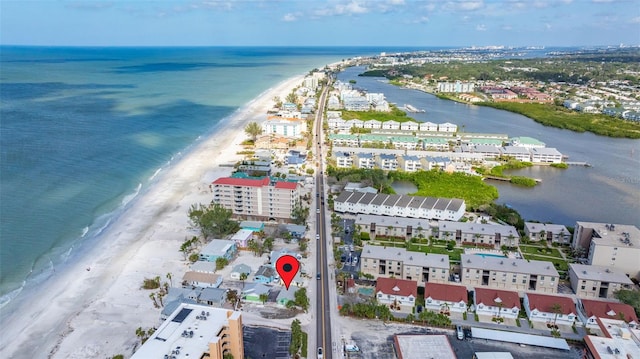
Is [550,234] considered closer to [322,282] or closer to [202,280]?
[322,282]

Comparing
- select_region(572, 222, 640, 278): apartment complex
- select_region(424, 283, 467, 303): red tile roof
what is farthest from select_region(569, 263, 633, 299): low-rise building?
select_region(424, 283, 467, 303): red tile roof

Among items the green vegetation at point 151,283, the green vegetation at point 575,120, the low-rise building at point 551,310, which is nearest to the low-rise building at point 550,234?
the low-rise building at point 551,310

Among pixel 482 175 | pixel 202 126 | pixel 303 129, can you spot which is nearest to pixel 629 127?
pixel 482 175

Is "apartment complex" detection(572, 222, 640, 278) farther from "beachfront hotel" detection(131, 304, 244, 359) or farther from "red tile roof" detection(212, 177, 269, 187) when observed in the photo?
"beachfront hotel" detection(131, 304, 244, 359)

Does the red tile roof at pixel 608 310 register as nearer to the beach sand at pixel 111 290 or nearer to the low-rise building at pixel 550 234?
the low-rise building at pixel 550 234

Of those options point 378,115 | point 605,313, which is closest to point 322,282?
point 605,313

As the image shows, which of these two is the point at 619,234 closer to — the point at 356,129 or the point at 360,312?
the point at 360,312
